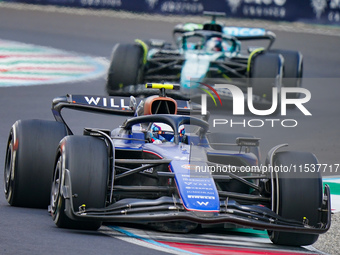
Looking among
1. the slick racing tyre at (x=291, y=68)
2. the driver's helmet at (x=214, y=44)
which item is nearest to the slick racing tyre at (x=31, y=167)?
the slick racing tyre at (x=291, y=68)

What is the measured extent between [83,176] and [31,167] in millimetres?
1283

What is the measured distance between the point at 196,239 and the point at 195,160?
720 mm

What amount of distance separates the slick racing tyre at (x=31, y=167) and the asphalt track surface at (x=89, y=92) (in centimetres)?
13

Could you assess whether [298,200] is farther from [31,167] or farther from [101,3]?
[101,3]

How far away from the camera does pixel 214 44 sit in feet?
64.4

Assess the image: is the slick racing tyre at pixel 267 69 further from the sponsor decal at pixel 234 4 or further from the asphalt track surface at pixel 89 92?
the sponsor decal at pixel 234 4

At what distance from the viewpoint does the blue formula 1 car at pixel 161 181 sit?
8.11 m

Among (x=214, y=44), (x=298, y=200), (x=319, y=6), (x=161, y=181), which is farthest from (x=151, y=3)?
(x=298, y=200)

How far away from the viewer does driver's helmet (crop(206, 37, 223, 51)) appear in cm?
1955

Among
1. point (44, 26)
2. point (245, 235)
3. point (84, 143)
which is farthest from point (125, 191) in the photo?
point (44, 26)

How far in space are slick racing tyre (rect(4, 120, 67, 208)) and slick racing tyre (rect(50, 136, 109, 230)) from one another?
33.1 inches

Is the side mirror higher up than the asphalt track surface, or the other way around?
the side mirror

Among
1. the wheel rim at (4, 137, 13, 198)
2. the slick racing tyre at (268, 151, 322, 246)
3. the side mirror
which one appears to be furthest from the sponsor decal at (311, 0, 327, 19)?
the slick racing tyre at (268, 151, 322, 246)

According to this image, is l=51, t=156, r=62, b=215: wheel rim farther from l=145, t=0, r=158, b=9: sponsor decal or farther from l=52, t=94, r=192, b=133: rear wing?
l=145, t=0, r=158, b=9: sponsor decal
